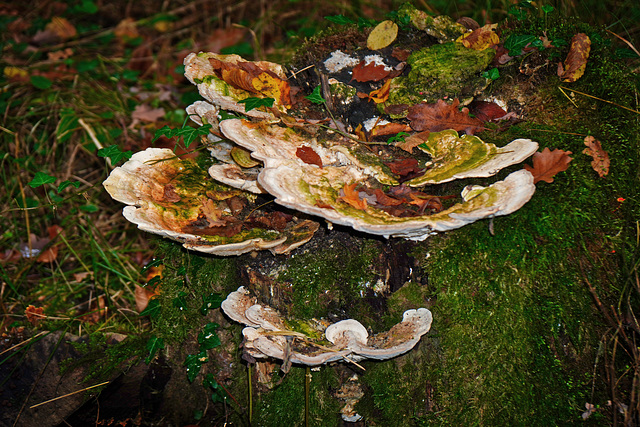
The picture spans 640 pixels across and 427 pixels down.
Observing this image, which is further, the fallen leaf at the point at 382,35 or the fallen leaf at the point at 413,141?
the fallen leaf at the point at 382,35

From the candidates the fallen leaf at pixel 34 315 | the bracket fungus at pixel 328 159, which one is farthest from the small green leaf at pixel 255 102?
the fallen leaf at pixel 34 315

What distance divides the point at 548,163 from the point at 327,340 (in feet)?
5.43

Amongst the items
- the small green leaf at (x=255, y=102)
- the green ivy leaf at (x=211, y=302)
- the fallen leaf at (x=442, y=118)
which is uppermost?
the small green leaf at (x=255, y=102)

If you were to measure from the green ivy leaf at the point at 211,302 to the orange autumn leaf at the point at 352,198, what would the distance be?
1.36 metres

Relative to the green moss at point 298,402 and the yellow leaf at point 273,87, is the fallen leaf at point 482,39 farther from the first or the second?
the green moss at point 298,402

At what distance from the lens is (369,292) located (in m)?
2.65

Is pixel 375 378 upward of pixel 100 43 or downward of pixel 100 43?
downward

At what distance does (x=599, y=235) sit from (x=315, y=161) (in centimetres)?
171

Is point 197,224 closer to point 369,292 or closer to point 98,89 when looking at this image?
point 369,292

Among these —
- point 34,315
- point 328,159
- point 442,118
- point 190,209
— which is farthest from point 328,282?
point 34,315

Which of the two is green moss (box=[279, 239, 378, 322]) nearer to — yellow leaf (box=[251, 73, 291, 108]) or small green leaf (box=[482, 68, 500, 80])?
yellow leaf (box=[251, 73, 291, 108])

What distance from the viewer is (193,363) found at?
9.92ft

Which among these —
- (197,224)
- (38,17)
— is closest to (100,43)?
(38,17)

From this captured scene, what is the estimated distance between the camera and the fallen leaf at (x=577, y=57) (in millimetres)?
2672
